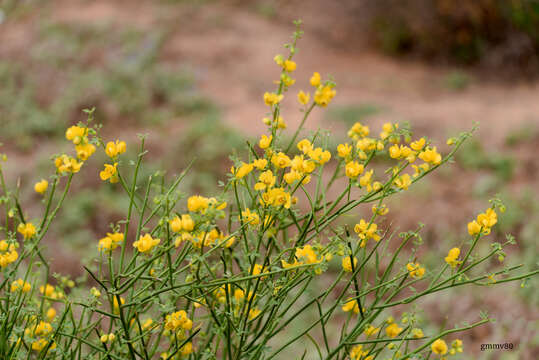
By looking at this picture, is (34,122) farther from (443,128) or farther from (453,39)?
(453,39)

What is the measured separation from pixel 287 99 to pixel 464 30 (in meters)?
2.32

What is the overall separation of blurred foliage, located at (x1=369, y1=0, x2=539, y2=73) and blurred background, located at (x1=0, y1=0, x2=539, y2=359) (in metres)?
0.02

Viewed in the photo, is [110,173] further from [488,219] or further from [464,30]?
[464,30]

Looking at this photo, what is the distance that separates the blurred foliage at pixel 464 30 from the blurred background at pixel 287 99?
0.6 inches

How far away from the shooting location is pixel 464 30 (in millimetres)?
6562

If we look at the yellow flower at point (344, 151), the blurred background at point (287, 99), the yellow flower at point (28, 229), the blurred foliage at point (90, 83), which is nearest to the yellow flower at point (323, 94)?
the yellow flower at point (344, 151)

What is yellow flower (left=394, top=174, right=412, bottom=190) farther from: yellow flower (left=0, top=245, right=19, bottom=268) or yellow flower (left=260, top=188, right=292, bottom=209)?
yellow flower (left=0, top=245, right=19, bottom=268)

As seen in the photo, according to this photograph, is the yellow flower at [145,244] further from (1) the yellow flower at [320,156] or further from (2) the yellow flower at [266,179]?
(1) the yellow flower at [320,156]

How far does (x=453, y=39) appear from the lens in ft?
21.7

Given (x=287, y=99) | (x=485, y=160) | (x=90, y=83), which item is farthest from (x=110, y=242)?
(x=90, y=83)

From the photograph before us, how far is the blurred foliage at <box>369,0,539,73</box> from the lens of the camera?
6.02 m

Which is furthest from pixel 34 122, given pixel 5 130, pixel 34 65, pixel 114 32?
pixel 114 32

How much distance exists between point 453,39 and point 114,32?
432cm

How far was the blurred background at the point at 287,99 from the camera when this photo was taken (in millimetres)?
3801
